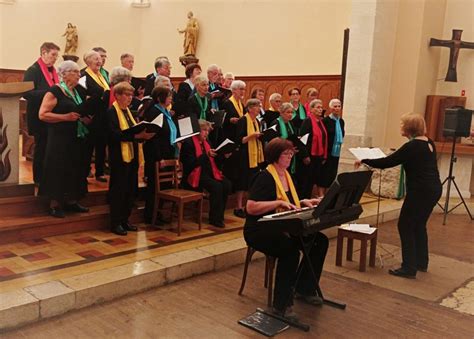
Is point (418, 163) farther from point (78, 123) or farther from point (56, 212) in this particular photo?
point (56, 212)

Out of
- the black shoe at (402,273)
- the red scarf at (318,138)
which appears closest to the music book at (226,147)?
the red scarf at (318,138)

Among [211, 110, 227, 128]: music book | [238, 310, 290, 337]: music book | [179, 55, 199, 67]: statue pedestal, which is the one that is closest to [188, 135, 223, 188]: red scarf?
[211, 110, 227, 128]: music book

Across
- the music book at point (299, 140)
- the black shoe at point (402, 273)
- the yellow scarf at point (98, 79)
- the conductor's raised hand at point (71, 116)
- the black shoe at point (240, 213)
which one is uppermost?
the yellow scarf at point (98, 79)

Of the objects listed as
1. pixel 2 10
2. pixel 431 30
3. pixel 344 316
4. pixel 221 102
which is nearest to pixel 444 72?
pixel 431 30

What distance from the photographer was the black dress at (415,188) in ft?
15.3

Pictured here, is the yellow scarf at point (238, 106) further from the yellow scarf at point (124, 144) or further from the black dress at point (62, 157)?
the black dress at point (62, 157)

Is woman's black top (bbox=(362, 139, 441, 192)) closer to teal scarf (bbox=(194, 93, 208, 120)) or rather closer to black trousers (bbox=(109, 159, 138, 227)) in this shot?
teal scarf (bbox=(194, 93, 208, 120))

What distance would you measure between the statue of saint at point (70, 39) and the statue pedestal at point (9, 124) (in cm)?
959

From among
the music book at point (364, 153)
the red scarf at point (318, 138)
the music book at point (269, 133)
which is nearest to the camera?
the music book at point (364, 153)

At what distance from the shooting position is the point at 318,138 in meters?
6.64

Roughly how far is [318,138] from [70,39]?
9.57 meters

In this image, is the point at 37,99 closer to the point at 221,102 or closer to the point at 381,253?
the point at 221,102

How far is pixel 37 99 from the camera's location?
5.09 meters

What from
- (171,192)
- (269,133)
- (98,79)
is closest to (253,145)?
(269,133)
